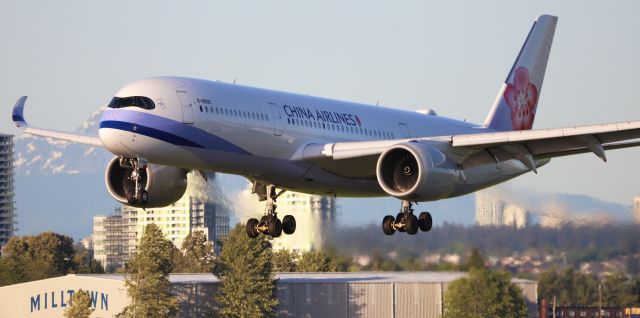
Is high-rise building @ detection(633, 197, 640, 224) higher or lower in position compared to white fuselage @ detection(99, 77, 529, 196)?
lower

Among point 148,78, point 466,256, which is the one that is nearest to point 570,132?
point 148,78

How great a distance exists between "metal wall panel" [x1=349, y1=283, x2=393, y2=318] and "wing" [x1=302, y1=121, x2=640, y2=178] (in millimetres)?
51381

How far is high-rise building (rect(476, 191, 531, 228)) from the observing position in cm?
6278

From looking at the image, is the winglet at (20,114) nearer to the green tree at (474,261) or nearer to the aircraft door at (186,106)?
the aircraft door at (186,106)

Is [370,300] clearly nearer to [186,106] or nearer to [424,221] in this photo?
[424,221]

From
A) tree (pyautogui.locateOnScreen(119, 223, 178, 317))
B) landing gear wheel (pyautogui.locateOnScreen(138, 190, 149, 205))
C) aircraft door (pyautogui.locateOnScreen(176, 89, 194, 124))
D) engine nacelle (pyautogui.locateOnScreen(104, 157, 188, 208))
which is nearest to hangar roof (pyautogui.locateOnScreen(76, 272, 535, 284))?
tree (pyautogui.locateOnScreen(119, 223, 178, 317))

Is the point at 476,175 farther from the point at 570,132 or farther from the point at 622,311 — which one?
the point at 622,311

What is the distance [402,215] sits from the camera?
155ft

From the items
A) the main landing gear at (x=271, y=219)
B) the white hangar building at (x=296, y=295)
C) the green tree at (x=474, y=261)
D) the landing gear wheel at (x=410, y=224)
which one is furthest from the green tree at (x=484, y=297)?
the main landing gear at (x=271, y=219)

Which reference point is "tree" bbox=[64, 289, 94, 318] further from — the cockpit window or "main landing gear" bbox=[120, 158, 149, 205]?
the cockpit window

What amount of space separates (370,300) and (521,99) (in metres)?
45.0

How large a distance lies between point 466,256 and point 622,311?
29.0 meters

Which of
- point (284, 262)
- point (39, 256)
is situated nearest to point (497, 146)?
point (284, 262)

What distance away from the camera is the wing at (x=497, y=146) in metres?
44.4
